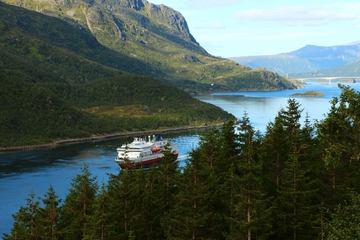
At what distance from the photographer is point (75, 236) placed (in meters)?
48.8

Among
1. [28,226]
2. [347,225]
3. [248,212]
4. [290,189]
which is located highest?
[347,225]

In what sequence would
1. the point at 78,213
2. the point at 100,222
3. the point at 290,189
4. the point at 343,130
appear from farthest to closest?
the point at 78,213 < the point at 290,189 < the point at 100,222 < the point at 343,130

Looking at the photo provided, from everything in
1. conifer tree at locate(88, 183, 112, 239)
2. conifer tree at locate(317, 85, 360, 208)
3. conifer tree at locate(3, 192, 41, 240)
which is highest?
conifer tree at locate(317, 85, 360, 208)

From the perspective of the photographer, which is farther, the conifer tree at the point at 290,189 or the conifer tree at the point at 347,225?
the conifer tree at the point at 290,189

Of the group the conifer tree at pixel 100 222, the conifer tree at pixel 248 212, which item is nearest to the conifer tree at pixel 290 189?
the conifer tree at pixel 248 212

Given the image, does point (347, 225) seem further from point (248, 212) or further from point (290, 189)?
point (290, 189)

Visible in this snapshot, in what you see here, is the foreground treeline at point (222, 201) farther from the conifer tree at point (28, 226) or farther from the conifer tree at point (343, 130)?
the conifer tree at point (343, 130)

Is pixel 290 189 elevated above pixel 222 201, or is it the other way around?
pixel 290 189

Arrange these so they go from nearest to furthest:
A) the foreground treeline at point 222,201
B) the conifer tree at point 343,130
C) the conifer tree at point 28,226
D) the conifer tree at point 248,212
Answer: the conifer tree at point 343,130 < the conifer tree at point 248,212 < the foreground treeline at point 222,201 < the conifer tree at point 28,226

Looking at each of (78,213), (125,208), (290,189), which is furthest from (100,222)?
(290,189)

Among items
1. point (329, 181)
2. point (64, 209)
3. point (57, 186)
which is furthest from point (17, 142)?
point (329, 181)

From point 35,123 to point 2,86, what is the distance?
22.5 metres

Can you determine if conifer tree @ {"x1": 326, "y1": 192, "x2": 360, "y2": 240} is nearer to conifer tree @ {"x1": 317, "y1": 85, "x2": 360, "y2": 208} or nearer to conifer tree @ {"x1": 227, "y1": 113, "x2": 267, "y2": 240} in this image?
conifer tree @ {"x1": 317, "y1": 85, "x2": 360, "y2": 208}

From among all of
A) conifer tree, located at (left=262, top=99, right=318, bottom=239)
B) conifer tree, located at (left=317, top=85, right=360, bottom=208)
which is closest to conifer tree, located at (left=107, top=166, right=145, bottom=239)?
conifer tree, located at (left=262, top=99, right=318, bottom=239)
